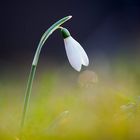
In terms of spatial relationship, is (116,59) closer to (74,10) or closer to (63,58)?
(63,58)

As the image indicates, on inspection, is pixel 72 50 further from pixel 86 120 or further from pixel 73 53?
pixel 86 120

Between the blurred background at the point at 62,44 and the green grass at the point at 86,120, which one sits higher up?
the blurred background at the point at 62,44

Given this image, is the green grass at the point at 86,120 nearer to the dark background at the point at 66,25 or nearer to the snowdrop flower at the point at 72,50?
the snowdrop flower at the point at 72,50

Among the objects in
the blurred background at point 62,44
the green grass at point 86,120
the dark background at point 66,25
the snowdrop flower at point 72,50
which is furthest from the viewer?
the dark background at point 66,25

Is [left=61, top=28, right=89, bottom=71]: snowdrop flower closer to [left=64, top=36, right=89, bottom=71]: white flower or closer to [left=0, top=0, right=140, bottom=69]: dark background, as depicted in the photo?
[left=64, top=36, right=89, bottom=71]: white flower

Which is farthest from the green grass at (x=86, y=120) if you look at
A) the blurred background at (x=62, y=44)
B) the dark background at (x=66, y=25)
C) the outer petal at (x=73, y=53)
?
the dark background at (x=66, y=25)

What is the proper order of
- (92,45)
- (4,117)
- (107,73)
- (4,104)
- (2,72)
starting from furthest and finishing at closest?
(92,45), (2,72), (107,73), (4,104), (4,117)

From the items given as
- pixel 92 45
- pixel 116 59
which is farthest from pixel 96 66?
pixel 92 45

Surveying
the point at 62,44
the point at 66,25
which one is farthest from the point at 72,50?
the point at 66,25
